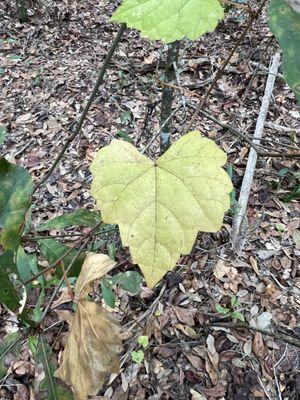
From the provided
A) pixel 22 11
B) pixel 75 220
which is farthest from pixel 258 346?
pixel 22 11

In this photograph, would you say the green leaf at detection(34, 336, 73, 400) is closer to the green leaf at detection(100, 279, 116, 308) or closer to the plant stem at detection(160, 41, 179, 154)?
the green leaf at detection(100, 279, 116, 308)

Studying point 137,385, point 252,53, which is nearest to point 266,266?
point 137,385

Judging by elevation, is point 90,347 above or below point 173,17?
below

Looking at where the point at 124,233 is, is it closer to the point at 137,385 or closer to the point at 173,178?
the point at 173,178

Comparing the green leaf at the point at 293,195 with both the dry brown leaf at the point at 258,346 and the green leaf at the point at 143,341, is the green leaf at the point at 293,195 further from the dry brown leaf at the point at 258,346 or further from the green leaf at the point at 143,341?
the green leaf at the point at 143,341

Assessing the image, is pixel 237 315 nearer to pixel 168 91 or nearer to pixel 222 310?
pixel 222 310

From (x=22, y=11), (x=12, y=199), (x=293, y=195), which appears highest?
(x=22, y=11)

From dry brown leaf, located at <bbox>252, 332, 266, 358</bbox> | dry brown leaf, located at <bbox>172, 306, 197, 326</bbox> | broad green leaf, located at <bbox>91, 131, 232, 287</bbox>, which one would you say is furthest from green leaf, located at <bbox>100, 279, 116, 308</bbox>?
broad green leaf, located at <bbox>91, 131, 232, 287</bbox>
